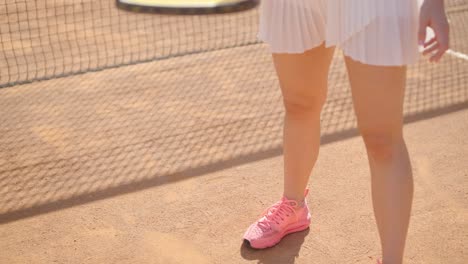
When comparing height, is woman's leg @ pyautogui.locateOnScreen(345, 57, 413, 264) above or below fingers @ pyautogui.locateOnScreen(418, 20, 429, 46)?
below

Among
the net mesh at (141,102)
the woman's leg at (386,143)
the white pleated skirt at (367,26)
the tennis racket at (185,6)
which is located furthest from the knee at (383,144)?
the tennis racket at (185,6)

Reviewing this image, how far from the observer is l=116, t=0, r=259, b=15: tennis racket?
17.3 ft

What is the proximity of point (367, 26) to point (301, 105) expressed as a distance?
0.54 metres

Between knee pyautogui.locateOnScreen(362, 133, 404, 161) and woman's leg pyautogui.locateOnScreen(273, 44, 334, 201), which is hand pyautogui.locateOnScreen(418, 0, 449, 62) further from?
woman's leg pyautogui.locateOnScreen(273, 44, 334, 201)

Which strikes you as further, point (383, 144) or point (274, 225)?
point (274, 225)

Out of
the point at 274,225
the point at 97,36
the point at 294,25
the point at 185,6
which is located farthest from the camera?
the point at 185,6

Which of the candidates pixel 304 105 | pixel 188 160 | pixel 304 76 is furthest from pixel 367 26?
pixel 188 160

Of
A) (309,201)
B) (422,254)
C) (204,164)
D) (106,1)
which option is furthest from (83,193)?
(106,1)

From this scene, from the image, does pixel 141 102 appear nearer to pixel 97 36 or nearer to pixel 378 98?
pixel 97 36

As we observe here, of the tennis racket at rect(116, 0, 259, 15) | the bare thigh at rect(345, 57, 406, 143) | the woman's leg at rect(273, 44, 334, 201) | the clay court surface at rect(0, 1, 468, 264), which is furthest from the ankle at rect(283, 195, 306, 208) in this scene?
the tennis racket at rect(116, 0, 259, 15)

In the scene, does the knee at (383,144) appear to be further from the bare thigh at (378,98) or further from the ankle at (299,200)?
the ankle at (299,200)

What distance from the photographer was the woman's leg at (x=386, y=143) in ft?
5.51

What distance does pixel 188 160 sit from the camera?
2.96 m

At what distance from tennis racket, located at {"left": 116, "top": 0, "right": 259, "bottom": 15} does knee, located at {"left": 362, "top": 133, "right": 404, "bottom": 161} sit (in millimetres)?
3656
